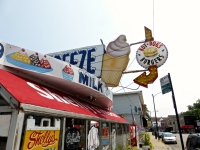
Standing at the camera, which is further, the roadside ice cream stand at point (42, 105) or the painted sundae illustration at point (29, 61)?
the painted sundae illustration at point (29, 61)

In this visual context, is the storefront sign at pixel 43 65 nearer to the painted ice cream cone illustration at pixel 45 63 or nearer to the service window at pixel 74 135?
the painted ice cream cone illustration at pixel 45 63

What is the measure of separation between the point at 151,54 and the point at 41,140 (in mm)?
8383

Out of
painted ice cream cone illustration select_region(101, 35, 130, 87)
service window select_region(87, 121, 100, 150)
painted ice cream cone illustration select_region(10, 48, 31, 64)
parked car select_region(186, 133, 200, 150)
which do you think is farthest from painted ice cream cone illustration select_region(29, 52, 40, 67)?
parked car select_region(186, 133, 200, 150)

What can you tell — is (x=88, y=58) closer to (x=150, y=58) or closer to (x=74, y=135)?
(x=150, y=58)

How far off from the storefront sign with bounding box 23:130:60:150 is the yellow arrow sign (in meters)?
6.96

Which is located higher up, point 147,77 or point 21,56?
point 147,77

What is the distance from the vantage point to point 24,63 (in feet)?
14.8

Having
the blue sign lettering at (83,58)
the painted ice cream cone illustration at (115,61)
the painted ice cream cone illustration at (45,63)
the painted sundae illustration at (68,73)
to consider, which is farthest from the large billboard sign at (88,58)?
the painted ice cream cone illustration at (45,63)

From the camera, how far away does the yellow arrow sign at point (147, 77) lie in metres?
9.62

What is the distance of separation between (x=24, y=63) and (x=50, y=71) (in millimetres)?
828

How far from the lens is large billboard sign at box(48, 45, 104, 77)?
10.0m

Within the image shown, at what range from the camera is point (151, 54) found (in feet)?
32.8

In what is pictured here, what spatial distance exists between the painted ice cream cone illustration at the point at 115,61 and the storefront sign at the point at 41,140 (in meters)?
6.16

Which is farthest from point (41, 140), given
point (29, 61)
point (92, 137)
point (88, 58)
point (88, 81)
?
point (88, 58)
